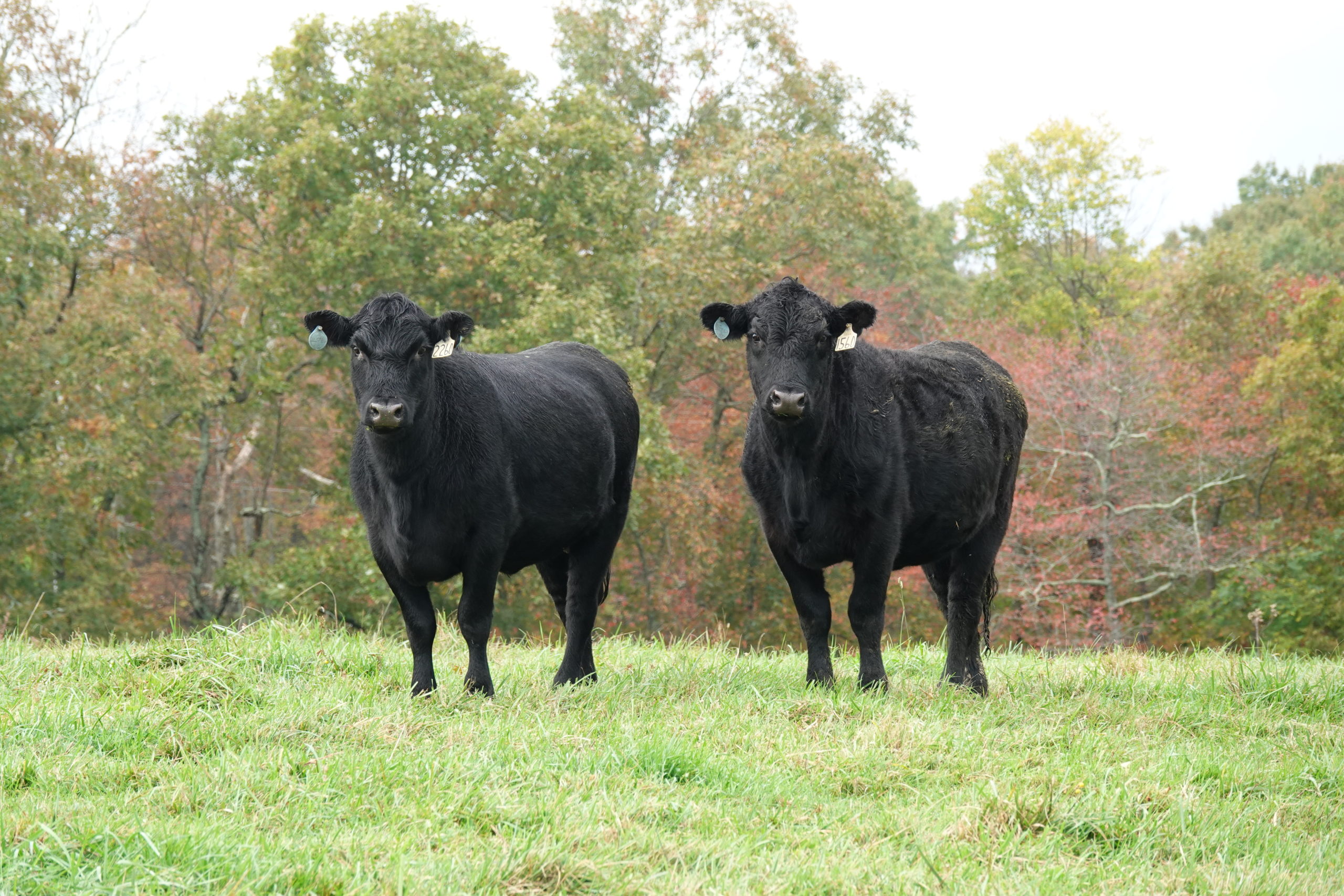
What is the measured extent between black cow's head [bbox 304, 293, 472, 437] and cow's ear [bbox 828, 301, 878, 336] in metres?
2.29

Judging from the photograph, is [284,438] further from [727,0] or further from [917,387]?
[917,387]

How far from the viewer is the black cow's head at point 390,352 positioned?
270 inches

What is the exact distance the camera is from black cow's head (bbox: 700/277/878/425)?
24.7 feet

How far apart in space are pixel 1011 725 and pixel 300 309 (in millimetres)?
21307

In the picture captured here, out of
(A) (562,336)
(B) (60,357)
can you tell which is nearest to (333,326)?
(A) (562,336)

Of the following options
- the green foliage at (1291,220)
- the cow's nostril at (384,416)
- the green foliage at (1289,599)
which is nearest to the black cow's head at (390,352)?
the cow's nostril at (384,416)

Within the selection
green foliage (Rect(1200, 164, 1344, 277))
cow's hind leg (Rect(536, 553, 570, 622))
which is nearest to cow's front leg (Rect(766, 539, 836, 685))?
cow's hind leg (Rect(536, 553, 570, 622))

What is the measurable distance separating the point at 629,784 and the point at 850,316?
3933mm

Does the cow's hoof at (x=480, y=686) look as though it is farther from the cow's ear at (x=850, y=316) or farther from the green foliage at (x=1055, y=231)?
the green foliage at (x=1055, y=231)

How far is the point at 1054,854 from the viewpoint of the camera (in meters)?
4.36

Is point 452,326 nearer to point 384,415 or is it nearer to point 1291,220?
point 384,415

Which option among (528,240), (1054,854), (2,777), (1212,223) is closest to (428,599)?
(2,777)

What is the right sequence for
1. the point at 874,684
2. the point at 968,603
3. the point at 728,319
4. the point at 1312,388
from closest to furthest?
the point at 874,684
the point at 728,319
the point at 968,603
the point at 1312,388

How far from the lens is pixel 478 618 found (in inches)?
281
